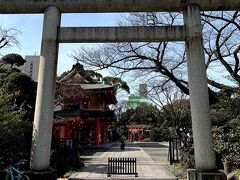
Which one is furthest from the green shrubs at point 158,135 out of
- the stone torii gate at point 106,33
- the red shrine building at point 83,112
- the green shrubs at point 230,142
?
the stone torii gate at point 106,33

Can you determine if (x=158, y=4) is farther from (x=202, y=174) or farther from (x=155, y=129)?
(x=155, y=129)

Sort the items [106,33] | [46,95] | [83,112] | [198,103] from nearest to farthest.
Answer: [198,103] < [46,95] < [106,33] < [83,112]

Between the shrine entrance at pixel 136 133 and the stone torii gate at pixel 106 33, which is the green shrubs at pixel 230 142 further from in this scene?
the shrine entrance at pixel 136 133

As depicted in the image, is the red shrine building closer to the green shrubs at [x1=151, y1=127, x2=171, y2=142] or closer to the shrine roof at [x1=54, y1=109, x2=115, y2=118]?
the shrine roof at [x1=54, y1=109, x2=115, y2=118]

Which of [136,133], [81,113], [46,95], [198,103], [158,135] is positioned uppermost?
[81,113]

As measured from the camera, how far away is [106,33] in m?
9.02

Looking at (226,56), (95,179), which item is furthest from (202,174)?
(226,56)

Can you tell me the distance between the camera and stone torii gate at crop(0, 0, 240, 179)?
8.38 m

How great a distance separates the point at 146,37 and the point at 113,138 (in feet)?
168

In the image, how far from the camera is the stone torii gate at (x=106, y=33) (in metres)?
8.38

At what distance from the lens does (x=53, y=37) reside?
29.2ft

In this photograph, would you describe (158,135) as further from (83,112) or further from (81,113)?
(81,113)

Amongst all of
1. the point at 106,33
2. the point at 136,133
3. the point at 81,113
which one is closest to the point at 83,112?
the point at 81,113

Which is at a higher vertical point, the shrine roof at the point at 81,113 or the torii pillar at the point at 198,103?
the shrine roof at the point at 81,113
